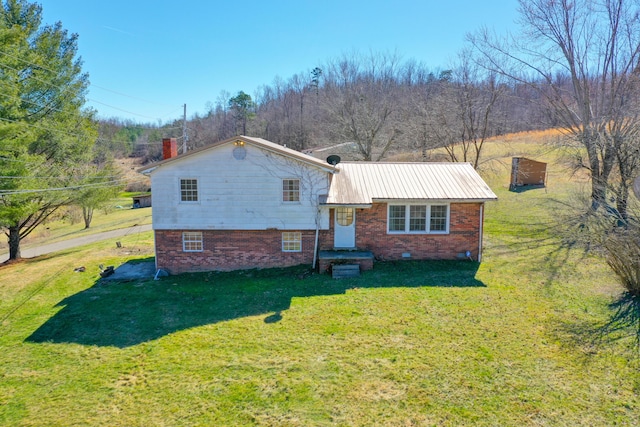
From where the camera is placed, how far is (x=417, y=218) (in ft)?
47.8

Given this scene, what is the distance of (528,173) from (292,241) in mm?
21659

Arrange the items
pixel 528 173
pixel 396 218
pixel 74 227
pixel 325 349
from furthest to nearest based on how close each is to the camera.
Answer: pixel 74 227
pixel 528 173
pixel 396 218
pixel 325 349

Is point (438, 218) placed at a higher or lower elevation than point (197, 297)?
higher

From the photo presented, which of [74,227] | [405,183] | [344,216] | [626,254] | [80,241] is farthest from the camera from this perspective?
[74,227]

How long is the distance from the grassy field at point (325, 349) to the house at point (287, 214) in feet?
2.72

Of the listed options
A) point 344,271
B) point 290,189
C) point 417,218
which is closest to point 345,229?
point 344,271

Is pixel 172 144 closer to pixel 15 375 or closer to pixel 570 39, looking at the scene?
pixel 15 375

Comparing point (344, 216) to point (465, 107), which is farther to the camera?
point (465, 107)

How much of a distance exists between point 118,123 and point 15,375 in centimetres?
9573

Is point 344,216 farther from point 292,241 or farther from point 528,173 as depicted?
point 528,173

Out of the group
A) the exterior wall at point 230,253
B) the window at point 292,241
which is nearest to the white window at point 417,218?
the exterior wall at point 230,253

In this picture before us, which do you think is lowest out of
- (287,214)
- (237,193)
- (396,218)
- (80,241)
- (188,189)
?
(80,241)

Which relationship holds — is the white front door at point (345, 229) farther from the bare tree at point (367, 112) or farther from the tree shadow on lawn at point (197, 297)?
the bare tree at point (367, 112)

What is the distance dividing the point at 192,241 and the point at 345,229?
5.63 m
